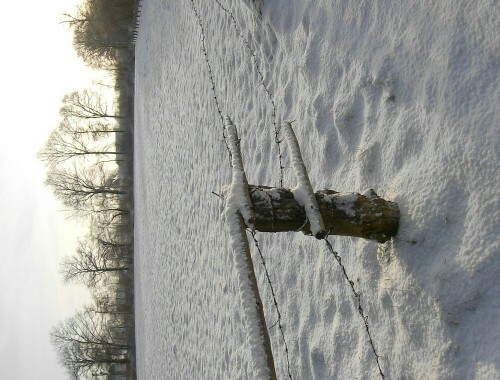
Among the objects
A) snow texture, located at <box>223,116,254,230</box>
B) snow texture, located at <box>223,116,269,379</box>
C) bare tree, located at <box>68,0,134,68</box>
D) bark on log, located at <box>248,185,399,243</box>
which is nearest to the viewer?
snow texture, located at <box>223,116,269,379</box>

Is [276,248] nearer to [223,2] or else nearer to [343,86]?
[343,86]

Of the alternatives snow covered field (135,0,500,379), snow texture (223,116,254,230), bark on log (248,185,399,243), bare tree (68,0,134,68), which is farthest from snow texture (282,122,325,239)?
bare tree (68,0,134,68)

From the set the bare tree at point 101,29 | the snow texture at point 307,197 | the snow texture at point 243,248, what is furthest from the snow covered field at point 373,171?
the bare tree at point 101,29

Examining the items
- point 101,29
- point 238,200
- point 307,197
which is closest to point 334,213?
point 307,197

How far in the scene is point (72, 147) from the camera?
64.7ft

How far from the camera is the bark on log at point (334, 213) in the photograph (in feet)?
8.21

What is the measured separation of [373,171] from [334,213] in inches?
25.7

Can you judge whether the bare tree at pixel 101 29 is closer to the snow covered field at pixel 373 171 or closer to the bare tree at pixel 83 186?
the bare tree at pixel 83 186

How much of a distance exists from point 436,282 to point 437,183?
1.70 feet

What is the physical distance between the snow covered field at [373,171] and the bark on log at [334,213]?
101 millimetres

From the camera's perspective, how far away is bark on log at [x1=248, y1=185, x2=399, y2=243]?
2502mm

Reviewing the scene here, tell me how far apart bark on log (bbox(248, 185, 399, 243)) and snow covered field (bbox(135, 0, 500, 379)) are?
0.33 feet

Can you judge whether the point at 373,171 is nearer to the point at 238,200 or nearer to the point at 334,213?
the point at 334,213

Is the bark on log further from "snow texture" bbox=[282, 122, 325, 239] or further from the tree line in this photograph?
the tree line
